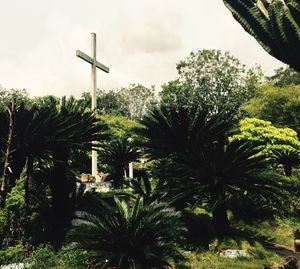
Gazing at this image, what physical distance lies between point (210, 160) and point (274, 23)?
585 cm

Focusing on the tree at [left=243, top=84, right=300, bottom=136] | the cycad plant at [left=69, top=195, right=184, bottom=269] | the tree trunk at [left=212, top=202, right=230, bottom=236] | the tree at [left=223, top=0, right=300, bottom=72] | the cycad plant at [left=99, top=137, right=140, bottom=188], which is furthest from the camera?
the tree at [left=243, top=84, right=300, bottom=136]

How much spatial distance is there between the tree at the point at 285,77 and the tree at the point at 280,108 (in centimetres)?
924

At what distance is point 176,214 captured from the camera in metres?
7.21

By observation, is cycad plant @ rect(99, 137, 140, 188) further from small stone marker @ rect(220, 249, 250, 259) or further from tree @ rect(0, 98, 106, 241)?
small stone marker @ rect(220, 249, 250, 259)

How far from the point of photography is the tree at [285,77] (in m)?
39.0

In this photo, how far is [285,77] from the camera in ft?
135

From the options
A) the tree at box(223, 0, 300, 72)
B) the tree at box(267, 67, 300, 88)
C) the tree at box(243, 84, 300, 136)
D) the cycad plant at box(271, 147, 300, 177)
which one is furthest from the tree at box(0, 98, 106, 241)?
the tree at box(267, 67, 300, 88)

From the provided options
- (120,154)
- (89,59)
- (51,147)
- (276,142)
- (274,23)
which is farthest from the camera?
(120,154)

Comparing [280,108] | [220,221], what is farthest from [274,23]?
[280,108]

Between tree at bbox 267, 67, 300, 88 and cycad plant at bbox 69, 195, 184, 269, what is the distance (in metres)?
34.2

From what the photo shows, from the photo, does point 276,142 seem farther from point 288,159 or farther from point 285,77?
point 285,77

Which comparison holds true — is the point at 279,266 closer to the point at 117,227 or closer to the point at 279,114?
the point at 117,227

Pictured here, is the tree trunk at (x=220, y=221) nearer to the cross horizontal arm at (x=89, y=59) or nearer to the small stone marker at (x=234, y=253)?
the small stone marker at (x=234, y=253)

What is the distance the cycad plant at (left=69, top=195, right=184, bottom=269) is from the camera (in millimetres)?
6391
